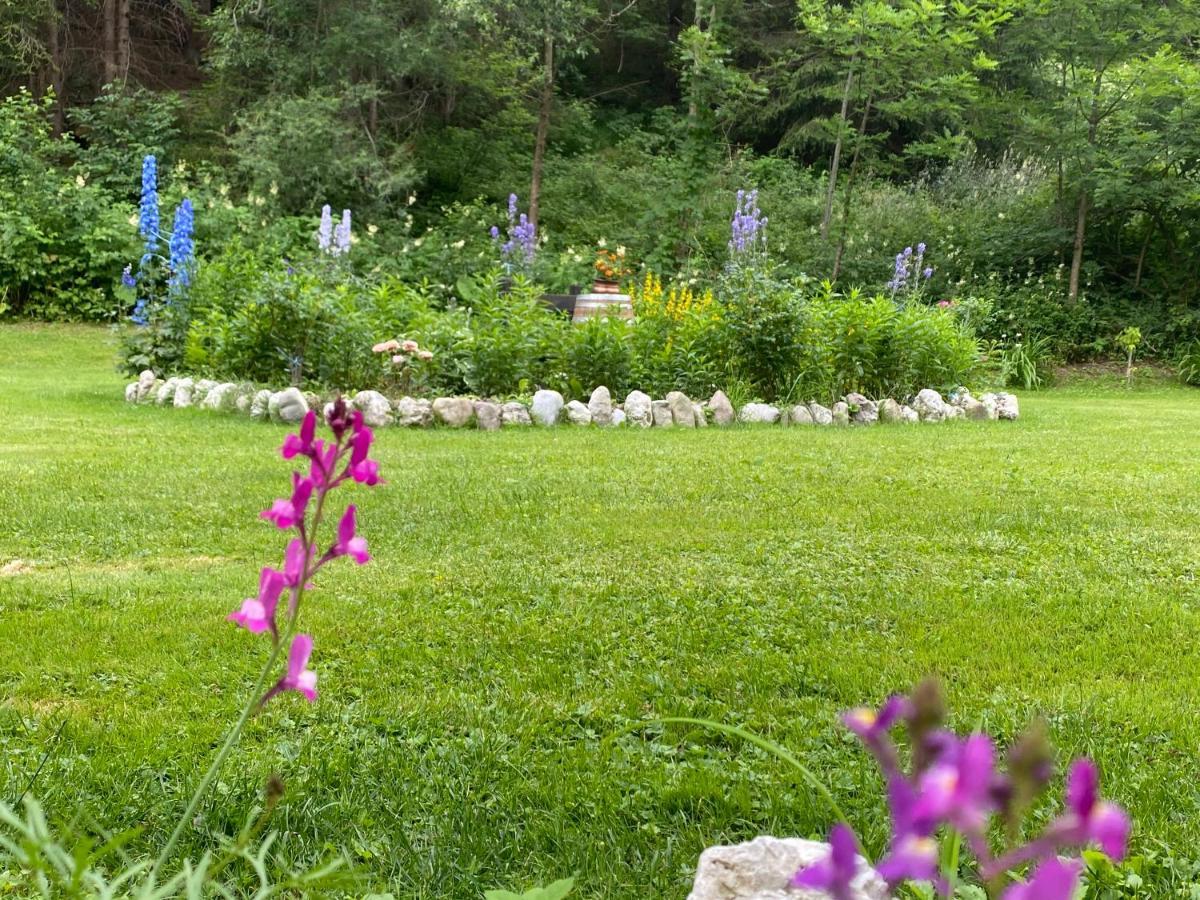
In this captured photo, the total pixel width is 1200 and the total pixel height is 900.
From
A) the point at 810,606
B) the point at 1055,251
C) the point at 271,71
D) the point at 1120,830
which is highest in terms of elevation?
the point at 271,71

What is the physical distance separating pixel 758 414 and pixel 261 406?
3.29 meters

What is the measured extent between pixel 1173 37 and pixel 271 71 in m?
11.8

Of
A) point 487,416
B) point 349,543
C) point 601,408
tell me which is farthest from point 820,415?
point 349,543

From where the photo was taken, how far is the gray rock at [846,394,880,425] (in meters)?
6.74

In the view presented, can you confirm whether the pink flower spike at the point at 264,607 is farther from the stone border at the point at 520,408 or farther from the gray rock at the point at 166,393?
the gray rock at the point at 166,393

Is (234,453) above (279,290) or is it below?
below

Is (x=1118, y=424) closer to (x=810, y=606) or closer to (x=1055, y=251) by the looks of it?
(x=810, y=606)

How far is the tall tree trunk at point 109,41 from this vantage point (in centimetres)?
1409

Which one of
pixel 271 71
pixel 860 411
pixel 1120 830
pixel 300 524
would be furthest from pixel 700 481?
pixel 271 71

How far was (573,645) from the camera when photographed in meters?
2.33

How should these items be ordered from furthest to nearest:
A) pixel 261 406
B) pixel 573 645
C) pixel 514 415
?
pixel 514 415
pixel 261 406
pixel 573 645

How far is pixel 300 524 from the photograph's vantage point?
720mm

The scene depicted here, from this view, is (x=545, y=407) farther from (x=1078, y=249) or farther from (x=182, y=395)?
(x=1078, y=249)

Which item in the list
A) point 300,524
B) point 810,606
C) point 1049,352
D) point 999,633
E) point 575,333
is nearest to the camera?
point 300,524
